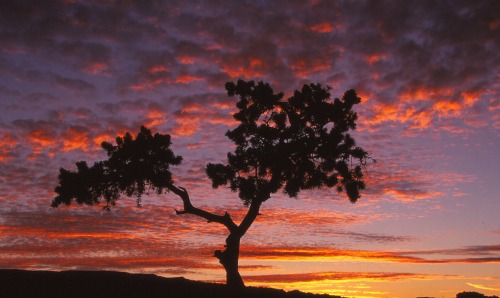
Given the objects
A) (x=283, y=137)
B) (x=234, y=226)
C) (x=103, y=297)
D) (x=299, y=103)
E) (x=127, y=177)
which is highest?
(x=299, y=103)

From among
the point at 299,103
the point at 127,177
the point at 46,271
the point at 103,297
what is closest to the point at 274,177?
the point at 299,103

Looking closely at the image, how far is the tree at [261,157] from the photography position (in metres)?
35.8

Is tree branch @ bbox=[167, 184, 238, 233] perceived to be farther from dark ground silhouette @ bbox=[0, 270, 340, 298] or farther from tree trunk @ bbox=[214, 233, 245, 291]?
dark ground silhouette @ bbox=[0, 270, 340, 298]

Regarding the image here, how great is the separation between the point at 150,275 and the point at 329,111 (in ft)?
54.8

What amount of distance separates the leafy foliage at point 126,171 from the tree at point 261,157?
0.22 ft

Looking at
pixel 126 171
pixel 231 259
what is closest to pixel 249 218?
pixel 231 259

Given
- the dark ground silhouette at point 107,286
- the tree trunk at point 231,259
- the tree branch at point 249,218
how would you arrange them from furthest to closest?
the tree branch at point 249,218 < the tree trunk at point 231,259 < the dark ground silhouette at point 107,286

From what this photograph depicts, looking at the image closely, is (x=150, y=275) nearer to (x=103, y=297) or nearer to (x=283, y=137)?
(x=103, y=297)

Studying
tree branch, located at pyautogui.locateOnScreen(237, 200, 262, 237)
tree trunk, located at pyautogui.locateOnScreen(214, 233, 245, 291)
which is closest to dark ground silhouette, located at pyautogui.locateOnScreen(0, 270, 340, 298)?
tree trunk, located at pyautogui.locateOnScreen(214, 233, 245, 291)

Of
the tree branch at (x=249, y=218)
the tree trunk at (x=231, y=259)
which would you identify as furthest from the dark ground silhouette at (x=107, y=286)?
the tree branch at (x=249, y=218)

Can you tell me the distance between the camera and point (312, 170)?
3675 cm

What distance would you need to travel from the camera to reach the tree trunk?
116 ft

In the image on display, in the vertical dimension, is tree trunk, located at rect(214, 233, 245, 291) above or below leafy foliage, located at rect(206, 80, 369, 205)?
below

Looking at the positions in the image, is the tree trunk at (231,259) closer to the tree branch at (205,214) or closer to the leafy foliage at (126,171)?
the tree branch at (205,214)
